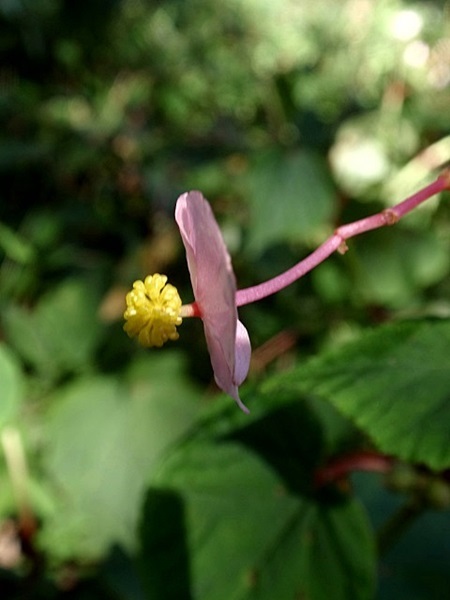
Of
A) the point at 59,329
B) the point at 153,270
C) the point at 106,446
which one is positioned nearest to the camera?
the point at 106,446

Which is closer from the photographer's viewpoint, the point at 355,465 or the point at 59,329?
the point at 355,465

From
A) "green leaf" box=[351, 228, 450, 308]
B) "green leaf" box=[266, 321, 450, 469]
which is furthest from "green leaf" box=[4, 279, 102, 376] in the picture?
"green leaf" box=[266, 321, 450, 469]

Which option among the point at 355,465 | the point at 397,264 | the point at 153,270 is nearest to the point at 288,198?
the point at 397,264

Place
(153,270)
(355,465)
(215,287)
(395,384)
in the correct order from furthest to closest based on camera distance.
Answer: (153,270), (355,465), (395,384), (215,287)

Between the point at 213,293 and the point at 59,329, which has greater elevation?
the point at 59,329

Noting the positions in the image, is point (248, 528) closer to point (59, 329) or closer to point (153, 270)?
point (59, 329)

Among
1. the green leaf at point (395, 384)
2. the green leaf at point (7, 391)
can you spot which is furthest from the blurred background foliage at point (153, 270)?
the green leaf at point (395, 384)

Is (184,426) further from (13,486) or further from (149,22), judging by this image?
(149,22)

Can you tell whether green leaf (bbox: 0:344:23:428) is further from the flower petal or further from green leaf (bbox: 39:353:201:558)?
green leaf (bbox: 39:353:201:558)

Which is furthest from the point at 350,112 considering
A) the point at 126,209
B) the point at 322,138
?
the point at 126,209
